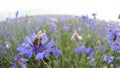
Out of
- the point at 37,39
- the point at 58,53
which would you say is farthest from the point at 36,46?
the point at 58,53

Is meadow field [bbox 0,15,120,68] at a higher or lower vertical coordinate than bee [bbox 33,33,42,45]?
lower

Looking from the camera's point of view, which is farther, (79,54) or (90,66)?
(79,54)

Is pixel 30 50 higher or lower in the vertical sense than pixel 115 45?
higher

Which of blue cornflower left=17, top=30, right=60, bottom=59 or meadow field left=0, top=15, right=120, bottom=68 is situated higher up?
blue cornflower left=17, top=30, right=60, bottom=59

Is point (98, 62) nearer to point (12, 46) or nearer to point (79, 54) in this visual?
point (79, 54)

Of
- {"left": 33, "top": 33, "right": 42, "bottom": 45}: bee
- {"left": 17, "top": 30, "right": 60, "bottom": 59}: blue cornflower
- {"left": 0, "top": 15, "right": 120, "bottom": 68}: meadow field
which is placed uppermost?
{"left": 33, "top": 33, "right": 42, "bottom": 45}: bee

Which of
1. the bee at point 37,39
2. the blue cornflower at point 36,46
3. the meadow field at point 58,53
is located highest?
the bee at point 37,39

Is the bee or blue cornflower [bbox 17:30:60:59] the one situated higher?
the bee

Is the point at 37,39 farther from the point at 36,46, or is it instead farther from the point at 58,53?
the point at 58,53

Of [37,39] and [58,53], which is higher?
[37,39]

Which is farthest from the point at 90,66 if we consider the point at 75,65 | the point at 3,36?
the point at 3,36

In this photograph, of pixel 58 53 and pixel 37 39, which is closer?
pixel 37 39
